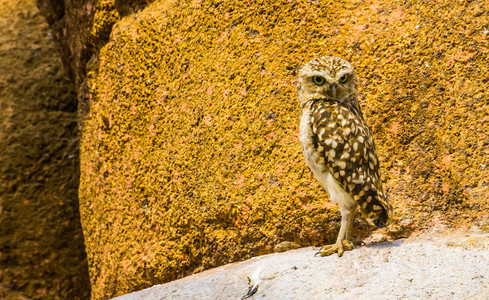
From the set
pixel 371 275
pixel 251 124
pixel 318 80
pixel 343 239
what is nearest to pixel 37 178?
pixel 251 124

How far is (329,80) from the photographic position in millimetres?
3027

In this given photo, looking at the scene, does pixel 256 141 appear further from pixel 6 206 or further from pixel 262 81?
pixel 6 206

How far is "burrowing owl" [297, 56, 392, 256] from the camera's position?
9.50 feet

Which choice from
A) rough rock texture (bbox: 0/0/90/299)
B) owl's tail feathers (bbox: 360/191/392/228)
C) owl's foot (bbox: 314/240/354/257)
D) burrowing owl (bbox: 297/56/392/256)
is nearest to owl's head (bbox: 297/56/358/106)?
burrowing owl (bbox: 297/56/392/256)

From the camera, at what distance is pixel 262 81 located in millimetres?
3738

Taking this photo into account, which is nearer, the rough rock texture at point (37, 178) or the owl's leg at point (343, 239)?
the owl's leg at point (343, 239)

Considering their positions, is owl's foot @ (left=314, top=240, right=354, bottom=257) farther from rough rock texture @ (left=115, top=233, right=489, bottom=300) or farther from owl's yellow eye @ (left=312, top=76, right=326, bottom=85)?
owl's yellow eye @ (left=312, top=76, right=326, bottom=85)

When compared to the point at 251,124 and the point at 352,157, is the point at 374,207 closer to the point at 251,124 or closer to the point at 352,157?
the point at 352,157

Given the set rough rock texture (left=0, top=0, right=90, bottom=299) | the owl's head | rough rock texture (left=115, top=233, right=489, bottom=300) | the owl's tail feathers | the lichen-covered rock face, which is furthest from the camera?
rough rock texture (left=0, top=0, right=90, bottom=299)

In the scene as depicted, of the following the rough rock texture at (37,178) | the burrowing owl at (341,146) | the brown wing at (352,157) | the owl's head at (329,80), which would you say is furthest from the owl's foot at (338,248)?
the rough rock texture at (37,178)

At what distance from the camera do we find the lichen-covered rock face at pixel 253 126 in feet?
10.7

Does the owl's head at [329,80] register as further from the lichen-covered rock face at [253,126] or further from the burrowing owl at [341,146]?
A: the lichen-covered rock face at [253,126]

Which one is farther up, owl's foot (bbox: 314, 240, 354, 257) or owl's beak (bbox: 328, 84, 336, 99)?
owl's beak (bbox: 328, 84, 336, 99)

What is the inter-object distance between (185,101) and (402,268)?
2.12 m
